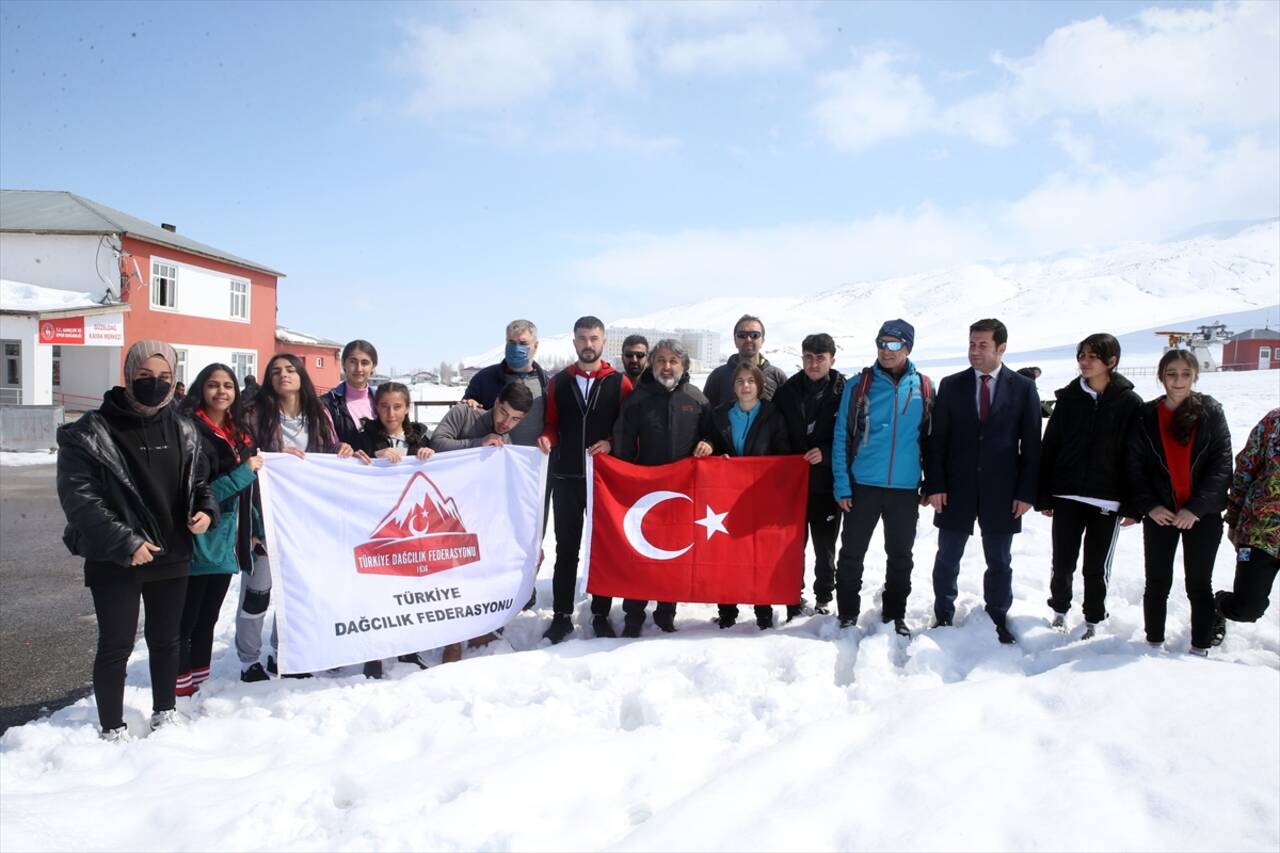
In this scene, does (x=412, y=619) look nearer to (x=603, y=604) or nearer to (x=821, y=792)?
(x=603, y=604)

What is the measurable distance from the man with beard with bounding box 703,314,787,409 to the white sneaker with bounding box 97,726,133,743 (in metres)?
4.22

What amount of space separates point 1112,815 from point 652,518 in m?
3.09

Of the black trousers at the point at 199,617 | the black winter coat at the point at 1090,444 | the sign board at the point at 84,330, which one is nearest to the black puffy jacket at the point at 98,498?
the black trousers at the point at 199,617

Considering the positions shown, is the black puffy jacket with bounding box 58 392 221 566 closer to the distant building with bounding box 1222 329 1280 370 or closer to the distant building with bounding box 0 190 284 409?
the distant building with bounding box 0 190 284 409

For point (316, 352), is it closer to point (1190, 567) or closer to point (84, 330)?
point (84, 330)

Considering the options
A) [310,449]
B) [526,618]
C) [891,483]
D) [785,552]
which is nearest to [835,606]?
[785,552]

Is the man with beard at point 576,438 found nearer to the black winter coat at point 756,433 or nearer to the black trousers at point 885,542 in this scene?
the black winter coat at point 756,433

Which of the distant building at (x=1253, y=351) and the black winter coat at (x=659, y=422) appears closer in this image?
the black winter coat at (x=659, y=422)

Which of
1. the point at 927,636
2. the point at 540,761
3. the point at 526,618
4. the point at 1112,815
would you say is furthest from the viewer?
the point at 526,618

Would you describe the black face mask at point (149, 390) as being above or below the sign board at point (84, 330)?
below

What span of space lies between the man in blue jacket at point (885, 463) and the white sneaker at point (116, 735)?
13.9 feet

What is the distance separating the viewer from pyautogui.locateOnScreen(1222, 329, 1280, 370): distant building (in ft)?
187

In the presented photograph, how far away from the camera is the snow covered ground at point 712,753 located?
296cm

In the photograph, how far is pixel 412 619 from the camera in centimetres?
486
